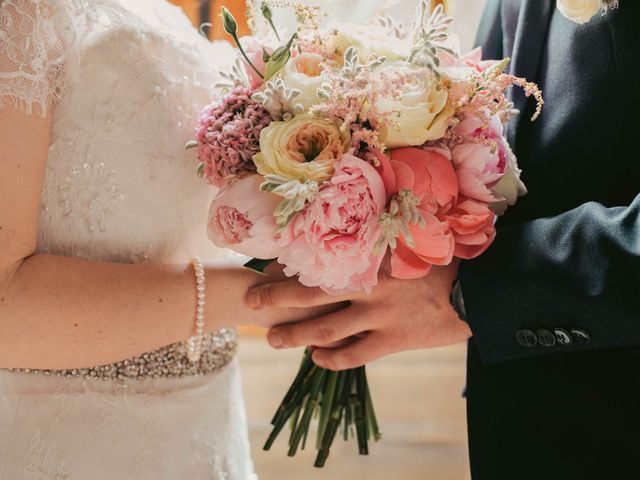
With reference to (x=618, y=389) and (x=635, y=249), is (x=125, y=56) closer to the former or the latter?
(x=635, y=249)

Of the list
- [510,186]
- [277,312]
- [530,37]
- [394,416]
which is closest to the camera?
[510,186]

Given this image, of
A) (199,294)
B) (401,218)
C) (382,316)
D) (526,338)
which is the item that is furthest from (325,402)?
(401,218)

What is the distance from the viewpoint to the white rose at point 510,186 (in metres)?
1.35

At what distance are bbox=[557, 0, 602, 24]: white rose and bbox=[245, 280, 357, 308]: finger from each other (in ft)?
2.09

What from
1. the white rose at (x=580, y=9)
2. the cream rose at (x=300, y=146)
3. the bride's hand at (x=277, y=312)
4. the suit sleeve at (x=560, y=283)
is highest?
the white rose at (x=580, y=9)

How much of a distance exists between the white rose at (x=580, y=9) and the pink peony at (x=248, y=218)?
596mm

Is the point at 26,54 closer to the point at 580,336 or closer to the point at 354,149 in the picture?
the point at 354,149

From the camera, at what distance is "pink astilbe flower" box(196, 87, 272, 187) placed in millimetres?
1234

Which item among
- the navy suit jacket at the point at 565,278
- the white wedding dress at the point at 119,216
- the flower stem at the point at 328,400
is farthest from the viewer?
the flower stem at the point at 328,400

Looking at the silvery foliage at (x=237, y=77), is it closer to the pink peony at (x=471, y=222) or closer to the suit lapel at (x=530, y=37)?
the pink peony at (x=471, y=222)

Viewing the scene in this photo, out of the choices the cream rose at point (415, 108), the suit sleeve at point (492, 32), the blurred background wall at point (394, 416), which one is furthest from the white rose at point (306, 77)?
the blurred background wall at point (394, 416)

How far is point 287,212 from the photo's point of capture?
1.17 m

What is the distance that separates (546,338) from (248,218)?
1.80ft

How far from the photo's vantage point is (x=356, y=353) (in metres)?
1.53
